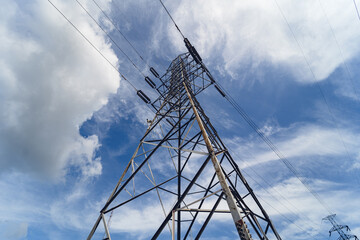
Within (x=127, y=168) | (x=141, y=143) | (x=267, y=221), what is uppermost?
(x=141, y=143)

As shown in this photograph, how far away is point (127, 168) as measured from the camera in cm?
670

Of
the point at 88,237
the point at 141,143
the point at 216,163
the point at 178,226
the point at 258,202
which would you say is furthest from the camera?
the point at 141,143

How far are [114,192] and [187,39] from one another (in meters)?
11.6

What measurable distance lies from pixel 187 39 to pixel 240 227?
12626 mm

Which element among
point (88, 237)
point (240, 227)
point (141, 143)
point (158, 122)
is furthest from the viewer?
point (158, 122)

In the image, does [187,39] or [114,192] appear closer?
[114,192]

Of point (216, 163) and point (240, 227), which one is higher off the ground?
point (216, 163)

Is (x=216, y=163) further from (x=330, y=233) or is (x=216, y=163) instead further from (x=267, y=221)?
(x=330, y=233)

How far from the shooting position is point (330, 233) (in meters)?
32.9

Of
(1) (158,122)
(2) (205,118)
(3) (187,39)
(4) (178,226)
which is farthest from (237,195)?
(3) (187,39)

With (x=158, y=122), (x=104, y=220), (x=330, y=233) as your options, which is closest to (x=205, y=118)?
(x=158, y=122)

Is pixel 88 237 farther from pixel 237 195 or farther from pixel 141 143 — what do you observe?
pixel 237 195

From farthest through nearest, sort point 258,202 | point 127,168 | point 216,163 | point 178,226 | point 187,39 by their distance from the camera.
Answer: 1. point 187,39
2. point 127,168
3. point 258,202
4. point 178,226
5. point 216,163

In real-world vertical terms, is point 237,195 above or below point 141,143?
below
